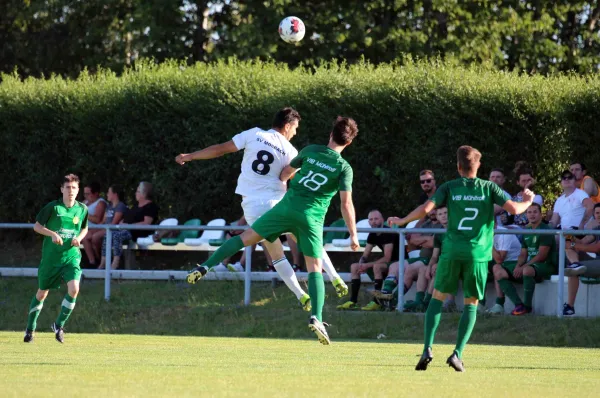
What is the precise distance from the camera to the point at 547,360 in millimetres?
11977

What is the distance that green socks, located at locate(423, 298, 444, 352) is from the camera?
1026 cm

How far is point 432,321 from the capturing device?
10.3 m

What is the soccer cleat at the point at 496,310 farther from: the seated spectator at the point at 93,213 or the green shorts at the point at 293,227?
the seated spectator at the point at 93,213

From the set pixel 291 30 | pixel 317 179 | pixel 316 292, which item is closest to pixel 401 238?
pixel 291 30

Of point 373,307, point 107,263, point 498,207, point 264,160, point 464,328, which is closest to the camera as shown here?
point 464,328

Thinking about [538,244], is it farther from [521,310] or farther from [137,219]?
[137,219]

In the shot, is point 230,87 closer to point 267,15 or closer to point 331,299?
point 331,299

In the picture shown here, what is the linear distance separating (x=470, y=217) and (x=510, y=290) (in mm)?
6240

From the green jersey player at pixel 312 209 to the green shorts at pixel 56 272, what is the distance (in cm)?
293

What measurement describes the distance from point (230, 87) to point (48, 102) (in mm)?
4020

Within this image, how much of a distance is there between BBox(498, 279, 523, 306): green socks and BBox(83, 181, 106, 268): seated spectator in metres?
7.41

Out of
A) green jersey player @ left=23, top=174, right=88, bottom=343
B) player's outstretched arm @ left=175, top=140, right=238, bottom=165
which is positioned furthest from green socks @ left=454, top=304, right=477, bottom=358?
green jersey player @ left=23, top=174, right=88, bottom=343

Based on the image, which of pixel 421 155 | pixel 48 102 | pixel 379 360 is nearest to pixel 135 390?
pixel 379 360

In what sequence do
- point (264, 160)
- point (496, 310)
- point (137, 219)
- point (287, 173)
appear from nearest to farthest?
1. point (287, 173)
2. point (264, 160)
3. point (496, 310)
4. point (137, 219)
